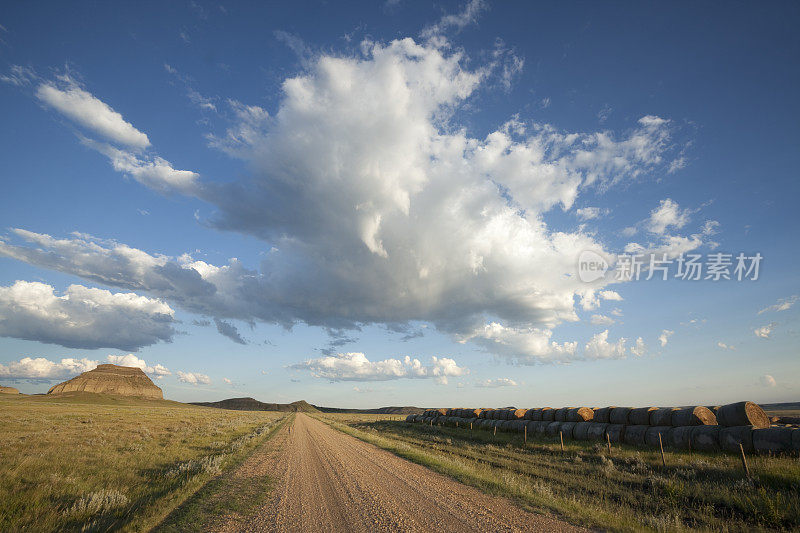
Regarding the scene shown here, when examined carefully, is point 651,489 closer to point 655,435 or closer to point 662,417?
point 655,435

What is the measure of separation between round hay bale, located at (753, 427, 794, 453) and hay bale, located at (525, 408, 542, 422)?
19034mm

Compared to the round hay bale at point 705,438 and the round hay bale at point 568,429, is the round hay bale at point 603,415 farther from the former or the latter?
the round hay bale at point 705,438

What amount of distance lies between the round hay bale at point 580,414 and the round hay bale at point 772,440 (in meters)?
13.1

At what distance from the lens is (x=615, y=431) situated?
24266 millimetres

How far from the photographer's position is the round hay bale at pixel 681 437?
64.2ft

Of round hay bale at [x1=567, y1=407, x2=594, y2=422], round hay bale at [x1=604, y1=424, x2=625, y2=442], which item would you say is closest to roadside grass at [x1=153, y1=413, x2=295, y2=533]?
round hay bale at [x1=604, y1=424, x2=625, y2=442]

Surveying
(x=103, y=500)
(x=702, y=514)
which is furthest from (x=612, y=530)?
(x=103, y=500)

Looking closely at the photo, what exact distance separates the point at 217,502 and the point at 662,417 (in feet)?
82.9

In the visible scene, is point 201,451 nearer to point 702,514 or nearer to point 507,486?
point 507,486

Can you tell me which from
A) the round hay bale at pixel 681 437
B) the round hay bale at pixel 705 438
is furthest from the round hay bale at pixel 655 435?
the round hay bale at pixel 705 438

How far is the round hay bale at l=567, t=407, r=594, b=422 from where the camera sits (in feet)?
94.6

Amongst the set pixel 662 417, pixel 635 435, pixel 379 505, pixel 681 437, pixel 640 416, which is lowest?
pixel 379 505

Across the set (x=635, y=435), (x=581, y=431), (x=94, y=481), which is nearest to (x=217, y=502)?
(x=94, y=481)

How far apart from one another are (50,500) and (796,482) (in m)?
23.3
